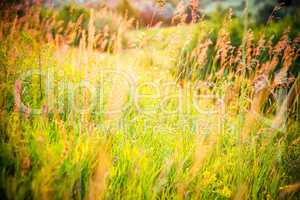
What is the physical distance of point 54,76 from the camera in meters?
2.53

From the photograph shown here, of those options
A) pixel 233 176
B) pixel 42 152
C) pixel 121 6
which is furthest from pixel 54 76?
pixel 121 6

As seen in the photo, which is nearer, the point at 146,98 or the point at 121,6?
the point at 146,98

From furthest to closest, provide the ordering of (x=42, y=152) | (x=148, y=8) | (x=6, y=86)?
1. (x=148, y=8)
2. (x=6, y=86)
3. (x=42, y=152)

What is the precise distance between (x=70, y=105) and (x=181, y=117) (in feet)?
2.87

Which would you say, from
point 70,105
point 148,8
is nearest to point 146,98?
point 70,105

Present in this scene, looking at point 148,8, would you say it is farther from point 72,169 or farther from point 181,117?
point 72,169

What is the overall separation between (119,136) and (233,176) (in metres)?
0.80

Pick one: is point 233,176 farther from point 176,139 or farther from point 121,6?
point 121,6

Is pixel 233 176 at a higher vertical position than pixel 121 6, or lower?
lower

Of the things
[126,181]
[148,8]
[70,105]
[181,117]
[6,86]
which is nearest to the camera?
[126,181]

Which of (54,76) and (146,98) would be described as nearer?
(54,76)

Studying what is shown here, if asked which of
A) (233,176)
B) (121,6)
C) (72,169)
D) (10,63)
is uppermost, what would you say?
(121,6)

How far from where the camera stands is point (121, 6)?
1134 cm

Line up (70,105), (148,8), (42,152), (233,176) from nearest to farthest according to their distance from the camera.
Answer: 1. (42,152)
2. (233,176)
3. (70,105)
4. (148,8)
